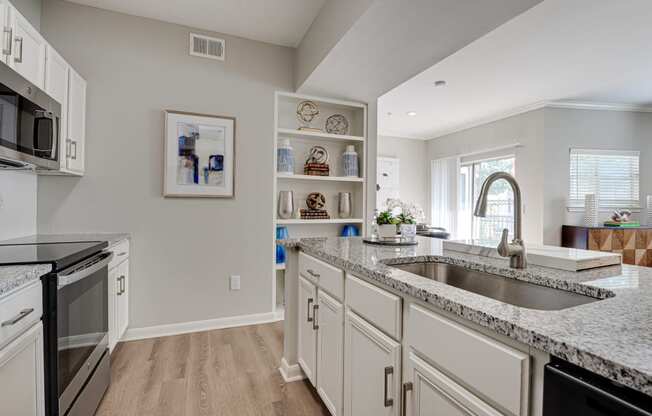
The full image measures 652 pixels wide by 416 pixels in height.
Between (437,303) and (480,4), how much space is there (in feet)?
5.66

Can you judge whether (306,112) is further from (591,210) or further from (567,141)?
(591,210)

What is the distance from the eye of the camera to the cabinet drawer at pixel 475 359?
68cm

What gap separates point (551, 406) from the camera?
1.98 feet

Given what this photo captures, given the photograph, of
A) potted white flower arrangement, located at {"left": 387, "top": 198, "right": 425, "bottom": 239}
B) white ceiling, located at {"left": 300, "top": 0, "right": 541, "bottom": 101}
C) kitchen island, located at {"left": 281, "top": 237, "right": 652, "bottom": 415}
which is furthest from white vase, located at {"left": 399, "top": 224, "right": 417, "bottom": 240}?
white ceiling, located at {"left": 300, "top": 0, "right": 541, "bottom": 101}

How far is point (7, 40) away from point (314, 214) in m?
2.40

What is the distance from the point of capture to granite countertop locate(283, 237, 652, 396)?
1.74 ft

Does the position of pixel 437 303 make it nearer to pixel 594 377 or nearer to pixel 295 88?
pixel 594 377

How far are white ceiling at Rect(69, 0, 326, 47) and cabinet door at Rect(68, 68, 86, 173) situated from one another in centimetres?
71

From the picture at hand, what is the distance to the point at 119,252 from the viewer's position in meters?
2.37

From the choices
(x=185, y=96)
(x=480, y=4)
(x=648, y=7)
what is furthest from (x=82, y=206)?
(x=648, y=7)

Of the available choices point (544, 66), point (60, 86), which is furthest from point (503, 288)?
point (544, 66)

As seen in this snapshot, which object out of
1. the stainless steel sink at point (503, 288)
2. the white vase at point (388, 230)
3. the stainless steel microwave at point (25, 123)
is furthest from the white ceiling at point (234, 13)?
the stainless steel sink at point (503, 288)

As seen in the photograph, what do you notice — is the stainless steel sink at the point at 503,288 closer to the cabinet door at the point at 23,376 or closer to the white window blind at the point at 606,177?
the cabinet door at the point at 23,376

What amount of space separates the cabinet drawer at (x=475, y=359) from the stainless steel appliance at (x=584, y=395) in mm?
66
